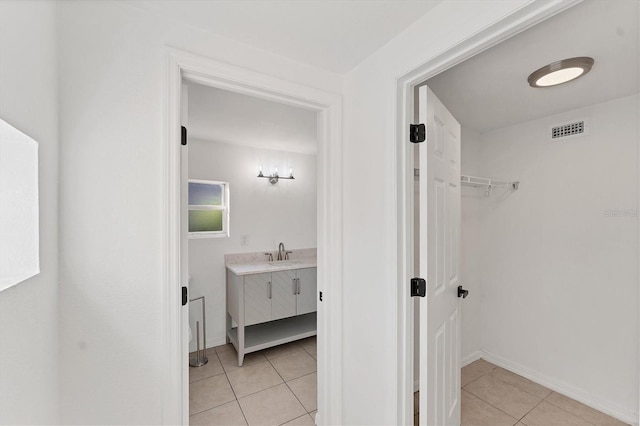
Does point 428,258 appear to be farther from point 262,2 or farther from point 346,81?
point 262,2

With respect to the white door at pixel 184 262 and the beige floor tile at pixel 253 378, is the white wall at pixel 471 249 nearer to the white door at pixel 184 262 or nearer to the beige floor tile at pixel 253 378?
the beige floor tile at pixel 253 378

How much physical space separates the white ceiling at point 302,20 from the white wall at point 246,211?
2.02 meters

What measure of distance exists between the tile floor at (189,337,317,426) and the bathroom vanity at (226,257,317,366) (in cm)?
15

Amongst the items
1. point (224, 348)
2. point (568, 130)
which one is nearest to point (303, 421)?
point (224, 348)

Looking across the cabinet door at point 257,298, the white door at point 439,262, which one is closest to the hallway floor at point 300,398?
the cabinet door at point 257,298

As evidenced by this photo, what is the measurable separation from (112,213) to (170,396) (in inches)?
31.4

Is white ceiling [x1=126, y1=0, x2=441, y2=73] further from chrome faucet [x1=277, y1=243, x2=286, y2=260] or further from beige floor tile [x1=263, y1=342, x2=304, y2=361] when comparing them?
beige floor tile [x1=263, y1=342, x2=304, y2=361]

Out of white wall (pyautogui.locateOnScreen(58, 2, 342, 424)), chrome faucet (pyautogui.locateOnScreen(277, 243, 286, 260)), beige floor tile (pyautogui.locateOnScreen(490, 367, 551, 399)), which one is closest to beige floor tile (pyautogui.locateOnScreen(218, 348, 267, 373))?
chrome faucet (pyautogui.locateOnScreen(277, 243, 286, 260))

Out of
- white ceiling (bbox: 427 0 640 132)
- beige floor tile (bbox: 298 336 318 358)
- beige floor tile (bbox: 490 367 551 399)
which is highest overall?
white ceiling (bbox: 427 0 640 132)

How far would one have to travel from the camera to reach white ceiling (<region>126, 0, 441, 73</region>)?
3.62 ft

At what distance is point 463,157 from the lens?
258cm

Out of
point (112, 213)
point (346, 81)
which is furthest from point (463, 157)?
point (112, 213)

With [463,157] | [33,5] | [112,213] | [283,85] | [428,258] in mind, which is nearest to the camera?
[33,5]

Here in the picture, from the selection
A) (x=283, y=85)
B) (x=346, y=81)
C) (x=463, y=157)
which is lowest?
(x=463, y=157)
